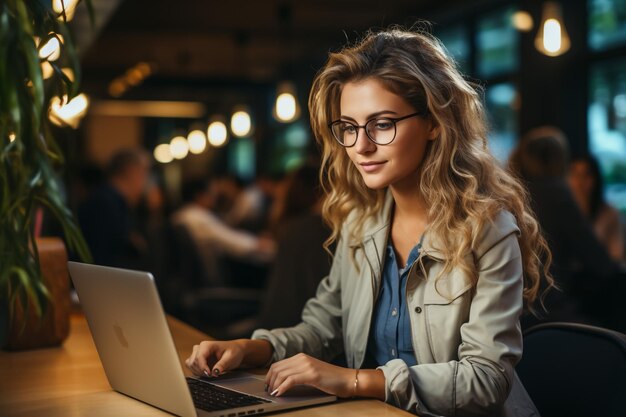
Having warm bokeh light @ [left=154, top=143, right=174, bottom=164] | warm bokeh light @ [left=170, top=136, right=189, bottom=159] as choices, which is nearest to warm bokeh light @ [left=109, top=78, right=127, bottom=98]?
warm bokeh light @ [left=170, top=136, right=189, bottom=159]

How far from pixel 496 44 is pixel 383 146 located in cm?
613

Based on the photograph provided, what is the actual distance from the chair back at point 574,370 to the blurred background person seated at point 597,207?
348 centimetres

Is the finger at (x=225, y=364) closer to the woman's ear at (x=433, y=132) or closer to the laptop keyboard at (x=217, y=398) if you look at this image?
the laptop keyboard at (x=217, y=398)

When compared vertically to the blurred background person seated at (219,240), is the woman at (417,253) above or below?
above

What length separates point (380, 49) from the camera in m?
1.70

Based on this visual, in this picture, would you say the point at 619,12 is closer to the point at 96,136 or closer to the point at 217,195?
the point at 217,195

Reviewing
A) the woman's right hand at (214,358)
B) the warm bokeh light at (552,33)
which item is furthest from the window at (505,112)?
the woman's right hand at (214,358)

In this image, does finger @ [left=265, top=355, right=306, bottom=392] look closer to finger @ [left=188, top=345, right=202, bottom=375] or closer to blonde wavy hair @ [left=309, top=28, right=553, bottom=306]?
finger @ [left=188, top=345, right=202, bottom=375]

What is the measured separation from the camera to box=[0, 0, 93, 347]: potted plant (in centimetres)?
108

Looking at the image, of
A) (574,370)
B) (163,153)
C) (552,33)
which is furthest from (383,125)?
(163,153)

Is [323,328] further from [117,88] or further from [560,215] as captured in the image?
[117,88]

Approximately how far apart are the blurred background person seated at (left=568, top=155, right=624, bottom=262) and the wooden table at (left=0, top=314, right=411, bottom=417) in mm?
3557

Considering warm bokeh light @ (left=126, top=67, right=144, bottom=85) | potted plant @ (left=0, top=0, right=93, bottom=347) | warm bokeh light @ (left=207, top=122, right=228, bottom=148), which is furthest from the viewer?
warm bokeh light @ (left=207, top=122, right=228, bottom=148)

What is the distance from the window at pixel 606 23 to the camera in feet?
18.7
